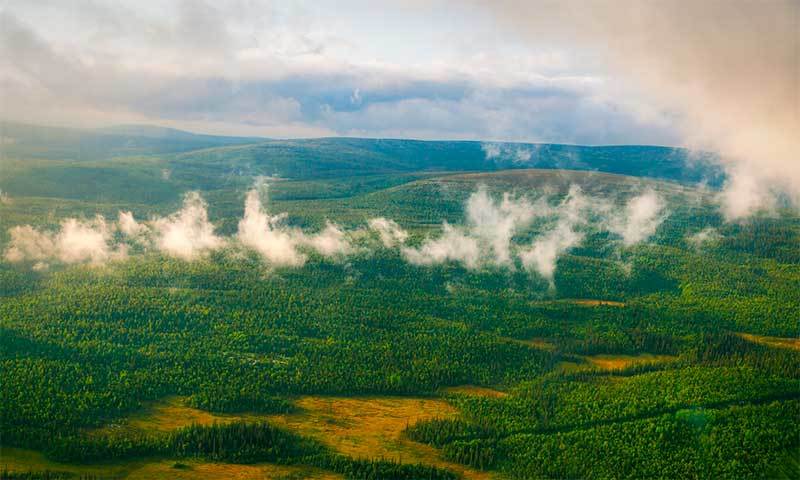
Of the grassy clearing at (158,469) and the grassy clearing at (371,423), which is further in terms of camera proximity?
the grassy clearing at (371,423)

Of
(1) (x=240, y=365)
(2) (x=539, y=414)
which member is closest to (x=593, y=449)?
(2) (x=539, y=414)

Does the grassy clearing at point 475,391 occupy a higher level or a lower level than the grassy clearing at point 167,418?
higher

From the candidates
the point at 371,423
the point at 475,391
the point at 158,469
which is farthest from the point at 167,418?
the point at 475,391

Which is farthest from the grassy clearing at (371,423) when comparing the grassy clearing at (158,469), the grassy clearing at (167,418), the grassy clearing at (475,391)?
the grassy clearing at (158,469)

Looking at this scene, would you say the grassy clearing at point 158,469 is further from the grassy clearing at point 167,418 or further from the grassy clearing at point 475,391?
the grassy clearing at point 475,391

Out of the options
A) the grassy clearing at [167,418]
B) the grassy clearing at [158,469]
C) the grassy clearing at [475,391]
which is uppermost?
the grassy clearing at [475,391]

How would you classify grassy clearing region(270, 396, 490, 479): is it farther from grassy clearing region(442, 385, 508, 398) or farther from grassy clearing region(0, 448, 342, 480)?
grassy clearing region(0, 448, 342, 480)
